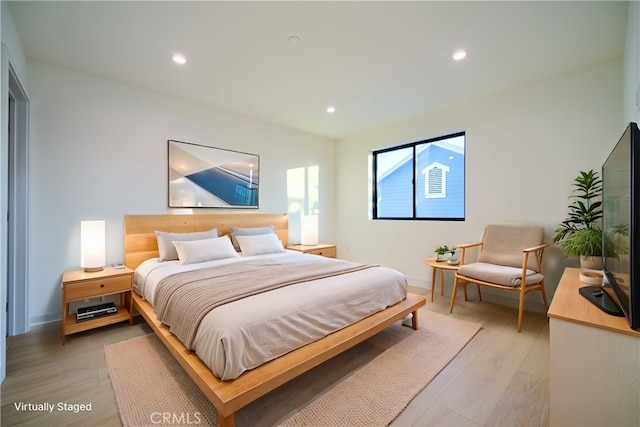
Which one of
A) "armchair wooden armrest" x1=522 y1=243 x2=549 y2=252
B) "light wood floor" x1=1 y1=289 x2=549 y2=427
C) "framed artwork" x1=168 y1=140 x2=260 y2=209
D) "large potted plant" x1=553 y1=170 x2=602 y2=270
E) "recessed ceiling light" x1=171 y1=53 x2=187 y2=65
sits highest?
"recessed ceiling light" x1=171 y1=53 x2=187 y2=65

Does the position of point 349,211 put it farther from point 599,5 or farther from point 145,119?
point 599,5

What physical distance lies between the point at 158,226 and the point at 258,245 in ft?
3.87

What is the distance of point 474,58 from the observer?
2533mm

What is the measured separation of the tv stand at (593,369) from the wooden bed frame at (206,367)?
1074 mm

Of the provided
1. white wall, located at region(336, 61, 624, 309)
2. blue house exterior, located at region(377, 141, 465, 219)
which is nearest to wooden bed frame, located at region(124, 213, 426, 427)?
white wall, located at region(336, 61, 624, 309)

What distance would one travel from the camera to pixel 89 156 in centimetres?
Answer: 282

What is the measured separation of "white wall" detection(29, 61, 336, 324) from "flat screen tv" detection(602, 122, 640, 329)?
381 centimetres

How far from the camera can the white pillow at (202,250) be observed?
113 inches

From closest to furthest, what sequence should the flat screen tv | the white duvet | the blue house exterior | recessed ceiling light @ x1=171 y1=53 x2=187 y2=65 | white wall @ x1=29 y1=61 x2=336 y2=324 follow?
the flat screen tv
the white duvet
recessed ceiling light @ x1=171 y1=53 x2=187 y2=65
white wall @ x1=29 y1=61 x2=336 y2=324
the blue house exterior

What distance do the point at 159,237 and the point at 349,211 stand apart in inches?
123

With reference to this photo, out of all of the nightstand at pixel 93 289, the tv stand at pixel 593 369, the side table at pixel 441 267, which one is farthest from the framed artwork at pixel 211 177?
the tv stand at pixel 593 369

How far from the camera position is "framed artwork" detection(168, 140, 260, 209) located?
3.39 metres

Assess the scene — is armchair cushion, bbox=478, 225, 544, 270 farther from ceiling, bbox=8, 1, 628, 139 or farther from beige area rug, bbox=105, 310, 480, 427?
ceiling, bbox=8, 1, 628, 139

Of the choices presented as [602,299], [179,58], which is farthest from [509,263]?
[179,58]
